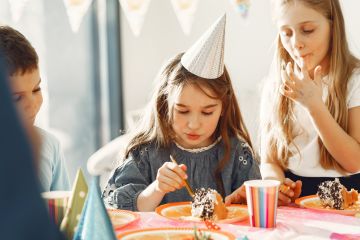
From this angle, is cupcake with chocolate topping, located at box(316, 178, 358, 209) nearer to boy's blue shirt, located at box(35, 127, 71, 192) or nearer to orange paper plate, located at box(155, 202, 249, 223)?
orange paper plate, located at box(155, 202, 249, 223)

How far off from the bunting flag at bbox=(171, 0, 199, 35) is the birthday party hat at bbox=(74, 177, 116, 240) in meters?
2.56

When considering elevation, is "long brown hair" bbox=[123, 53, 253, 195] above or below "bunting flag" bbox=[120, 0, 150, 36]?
below

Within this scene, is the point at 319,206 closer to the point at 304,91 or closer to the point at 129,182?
the point at 304,91

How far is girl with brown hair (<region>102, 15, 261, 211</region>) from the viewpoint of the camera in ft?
3.59

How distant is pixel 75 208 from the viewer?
0.52 meters

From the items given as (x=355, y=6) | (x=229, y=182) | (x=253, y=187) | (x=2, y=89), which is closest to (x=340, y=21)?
Answer: (x=229, y=182)

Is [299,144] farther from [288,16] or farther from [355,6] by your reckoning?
[355,6]

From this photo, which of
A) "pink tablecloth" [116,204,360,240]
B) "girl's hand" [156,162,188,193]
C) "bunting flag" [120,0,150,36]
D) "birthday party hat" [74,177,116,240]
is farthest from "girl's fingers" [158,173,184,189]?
"bunting flag" [120,0,150,36]

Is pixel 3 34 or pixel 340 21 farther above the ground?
pixel 340 21

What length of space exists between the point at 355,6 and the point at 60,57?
214 centimetres

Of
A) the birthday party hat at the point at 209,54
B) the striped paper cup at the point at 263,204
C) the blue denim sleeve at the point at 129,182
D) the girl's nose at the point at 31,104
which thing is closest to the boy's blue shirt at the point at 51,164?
the blue denim sleeve at the point at 129,182

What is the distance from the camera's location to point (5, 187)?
0.21m

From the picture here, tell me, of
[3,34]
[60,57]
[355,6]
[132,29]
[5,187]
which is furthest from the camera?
[132,29]

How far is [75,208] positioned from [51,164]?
0.58 meters
